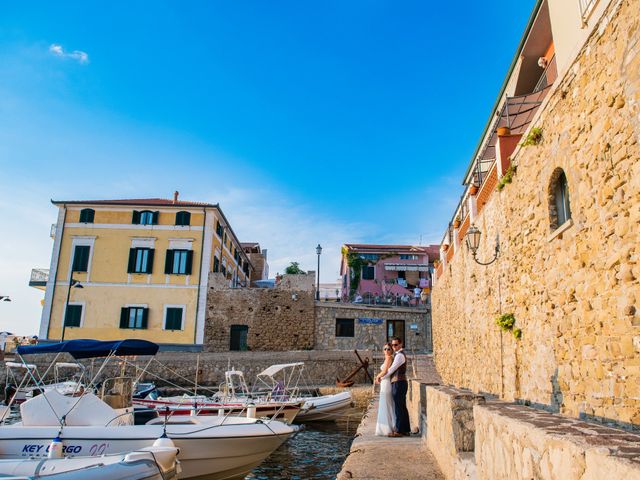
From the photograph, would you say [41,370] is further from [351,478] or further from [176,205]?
[351,478]

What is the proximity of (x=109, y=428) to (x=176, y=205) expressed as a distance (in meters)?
21.5

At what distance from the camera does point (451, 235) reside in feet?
46.7

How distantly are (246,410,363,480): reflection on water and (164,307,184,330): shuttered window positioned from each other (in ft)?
43.9

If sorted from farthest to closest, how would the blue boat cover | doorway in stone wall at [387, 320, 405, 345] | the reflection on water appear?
doorway in stone wall at [387, 320, 405, 345]
the reflection on water
the blue boat cover

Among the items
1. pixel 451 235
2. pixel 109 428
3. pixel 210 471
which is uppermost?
pixel 451 235

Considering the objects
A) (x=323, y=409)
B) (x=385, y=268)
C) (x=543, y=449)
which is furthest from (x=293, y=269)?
(x=543, y=449)

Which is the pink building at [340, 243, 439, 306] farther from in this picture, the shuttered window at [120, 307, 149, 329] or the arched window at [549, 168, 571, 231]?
the arched window at [549, 168, 571, 231]

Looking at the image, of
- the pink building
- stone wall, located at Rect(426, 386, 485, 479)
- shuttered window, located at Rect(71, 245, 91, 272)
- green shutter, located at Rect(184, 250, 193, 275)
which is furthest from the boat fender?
the pink building

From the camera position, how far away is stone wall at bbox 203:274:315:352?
93.1 feet

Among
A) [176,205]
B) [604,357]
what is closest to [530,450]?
[604,357]

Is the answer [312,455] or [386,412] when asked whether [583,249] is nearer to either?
[386,412]

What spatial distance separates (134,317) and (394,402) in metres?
23.3

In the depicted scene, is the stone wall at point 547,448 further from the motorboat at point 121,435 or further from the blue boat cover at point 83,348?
the blue boat cover at point 83,348

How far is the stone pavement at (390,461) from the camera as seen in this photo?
4.96 meters
